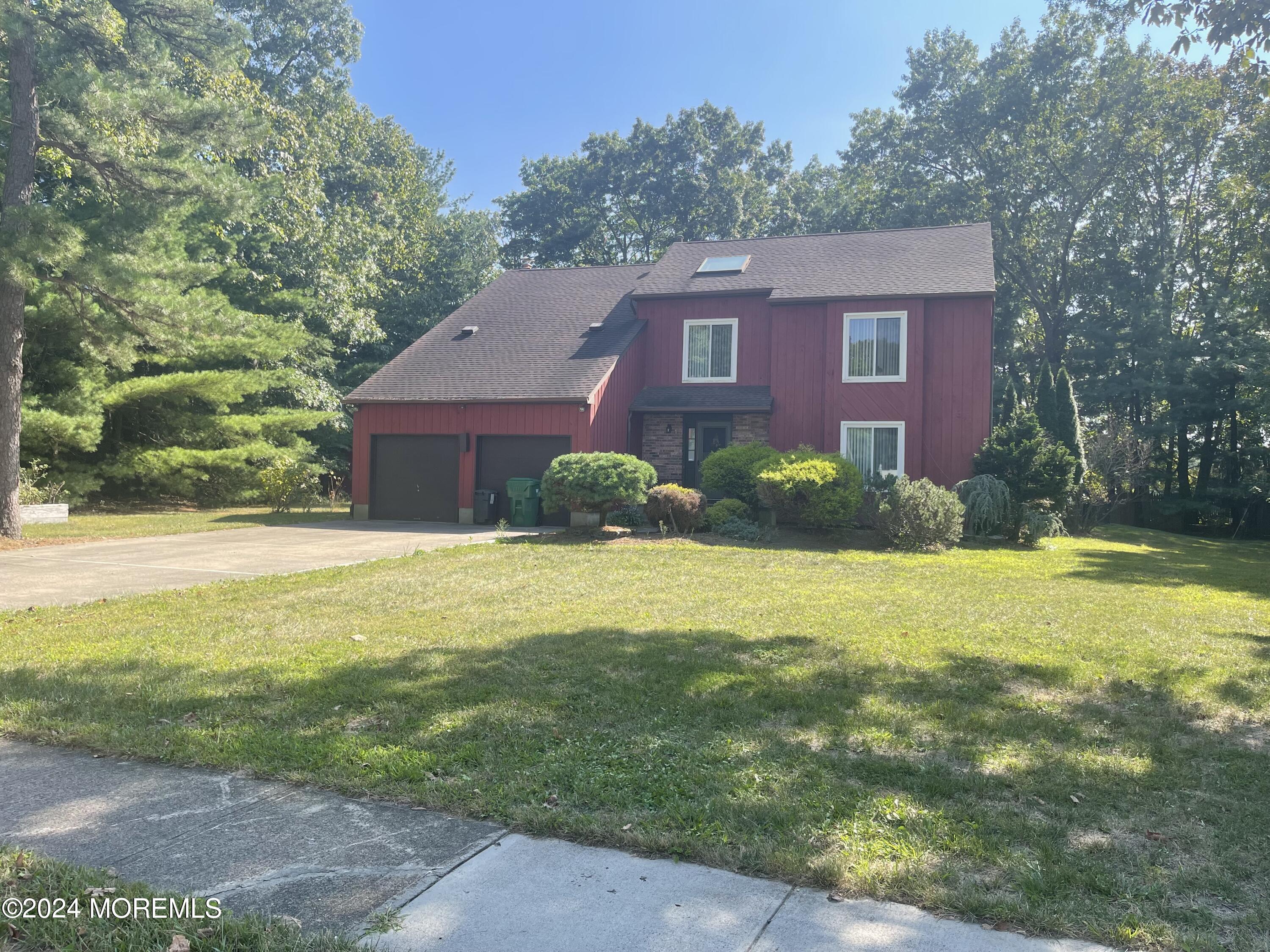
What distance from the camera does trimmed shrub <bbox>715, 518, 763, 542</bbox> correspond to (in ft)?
46.5

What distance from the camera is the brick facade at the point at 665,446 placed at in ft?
64.4

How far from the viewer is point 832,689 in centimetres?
501

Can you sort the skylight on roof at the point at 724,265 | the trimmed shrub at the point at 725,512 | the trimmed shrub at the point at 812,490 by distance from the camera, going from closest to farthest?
the trimmed shrub at the point at 812,490 < the trimmed shrub at the point at 725,512 < the skylight on roof at the point at 724,265

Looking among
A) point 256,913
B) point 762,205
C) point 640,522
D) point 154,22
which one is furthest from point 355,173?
point 256,913

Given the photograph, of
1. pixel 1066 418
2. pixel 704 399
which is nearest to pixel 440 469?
pixel 704 399

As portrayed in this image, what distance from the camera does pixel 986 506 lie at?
603 inches

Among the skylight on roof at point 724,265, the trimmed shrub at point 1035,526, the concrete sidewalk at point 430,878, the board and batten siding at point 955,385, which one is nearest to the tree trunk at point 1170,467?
the board and batten siding at point 955,385

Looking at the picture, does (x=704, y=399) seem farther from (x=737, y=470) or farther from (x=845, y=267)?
(x=845, y=267)

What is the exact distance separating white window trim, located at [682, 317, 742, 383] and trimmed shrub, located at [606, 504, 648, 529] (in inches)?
230

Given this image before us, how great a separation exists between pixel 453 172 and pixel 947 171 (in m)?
28.3

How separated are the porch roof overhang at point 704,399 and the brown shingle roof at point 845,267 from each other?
2.24 metres

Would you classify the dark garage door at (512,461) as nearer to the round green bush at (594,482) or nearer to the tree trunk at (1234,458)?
the round green bush at (594,482)

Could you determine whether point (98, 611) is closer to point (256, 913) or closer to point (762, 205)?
point (256, 913)

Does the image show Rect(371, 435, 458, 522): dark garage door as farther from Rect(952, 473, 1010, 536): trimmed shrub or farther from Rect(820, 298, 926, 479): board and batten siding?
Rect(952, 473, 1010, 536): trimmed shrub
